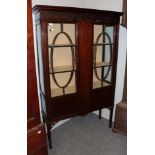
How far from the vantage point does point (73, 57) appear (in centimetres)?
209

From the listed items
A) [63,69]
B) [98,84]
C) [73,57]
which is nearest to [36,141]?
[63,69]

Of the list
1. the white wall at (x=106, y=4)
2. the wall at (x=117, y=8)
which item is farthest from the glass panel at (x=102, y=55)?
the white wall at (x=106, y=4)

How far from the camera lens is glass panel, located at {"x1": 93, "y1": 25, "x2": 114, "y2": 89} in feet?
7.32

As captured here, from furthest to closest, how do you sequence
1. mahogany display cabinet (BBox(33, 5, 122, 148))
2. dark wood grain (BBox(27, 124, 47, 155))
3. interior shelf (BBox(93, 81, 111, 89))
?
interior shelf (BBox(93, 81, 111, 89)), mahogany display cabinet (BBox(33, 5, 122, 148)), dark wood grain (BBox(27, 124, 47, 155))

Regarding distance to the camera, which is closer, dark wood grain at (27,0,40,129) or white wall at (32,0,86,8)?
dark wood grain at (27,0,40,129)

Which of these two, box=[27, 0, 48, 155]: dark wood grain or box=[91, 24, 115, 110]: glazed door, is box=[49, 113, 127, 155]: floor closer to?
box=[91, 24, 115, 110]: glazed door

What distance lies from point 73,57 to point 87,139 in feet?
3.66

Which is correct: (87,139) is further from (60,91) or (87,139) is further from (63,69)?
(63,69)

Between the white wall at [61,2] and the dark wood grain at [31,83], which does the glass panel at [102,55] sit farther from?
the dark wood grain at [31,83]

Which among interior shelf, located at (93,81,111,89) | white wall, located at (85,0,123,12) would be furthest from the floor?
white wall, located at (85,0,123,12)

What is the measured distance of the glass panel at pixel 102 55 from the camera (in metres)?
2.23
